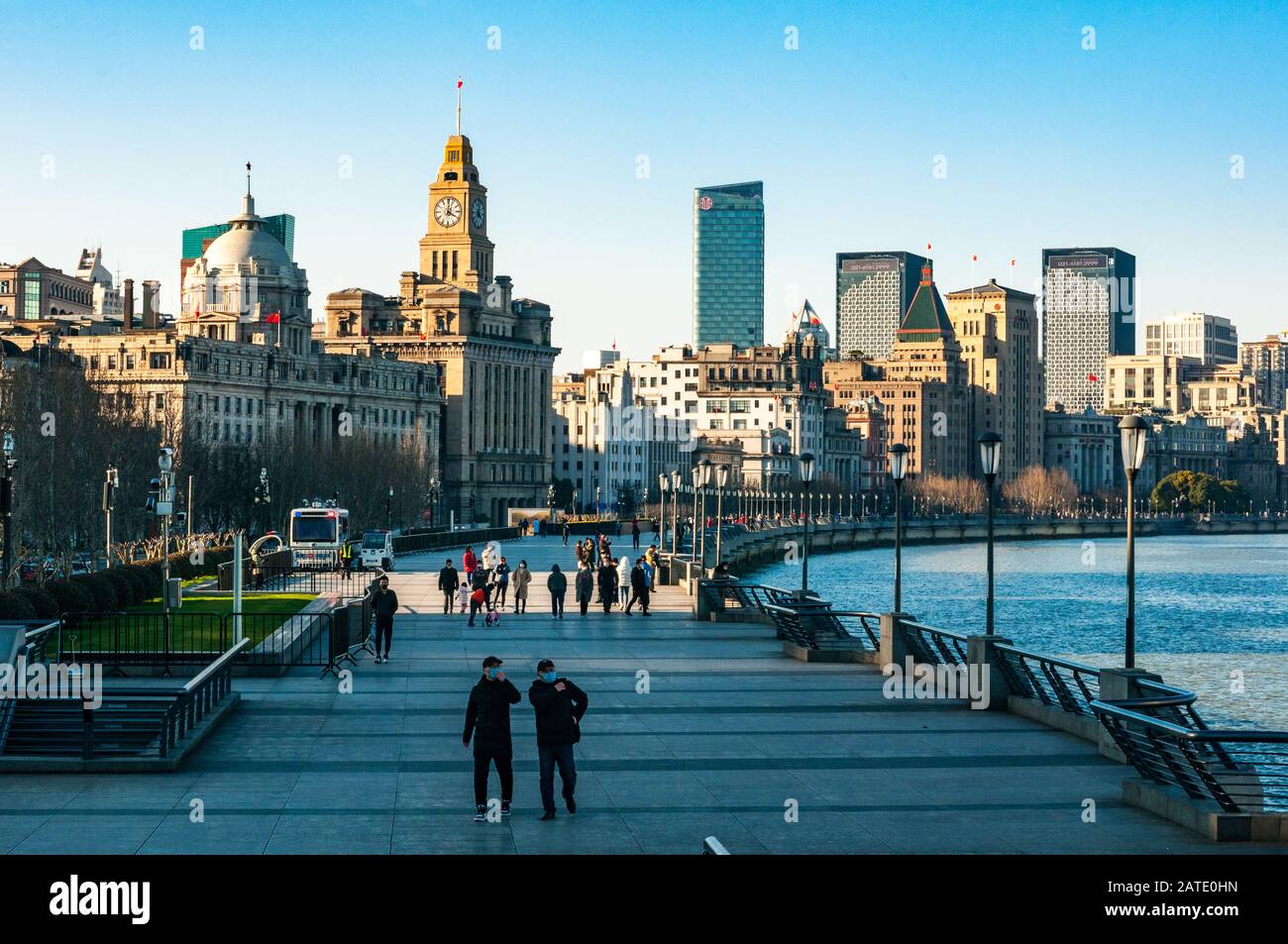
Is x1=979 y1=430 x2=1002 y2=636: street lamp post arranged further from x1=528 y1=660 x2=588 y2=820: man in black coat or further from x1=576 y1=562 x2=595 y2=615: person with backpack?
x1=576 y1=562 x2=595 y2=615: person with backpack

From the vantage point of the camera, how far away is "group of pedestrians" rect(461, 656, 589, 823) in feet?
60.5

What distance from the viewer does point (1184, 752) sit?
17.2 m

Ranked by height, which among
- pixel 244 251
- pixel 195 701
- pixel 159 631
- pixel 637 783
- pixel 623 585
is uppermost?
pixel 244 251

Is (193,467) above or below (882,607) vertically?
above

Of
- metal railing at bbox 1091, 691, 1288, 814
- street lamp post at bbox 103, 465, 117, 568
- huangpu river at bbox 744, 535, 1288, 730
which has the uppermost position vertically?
street lamp post at bbox 103, 465, 117, 568

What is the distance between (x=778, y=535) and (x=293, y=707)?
12257 cm

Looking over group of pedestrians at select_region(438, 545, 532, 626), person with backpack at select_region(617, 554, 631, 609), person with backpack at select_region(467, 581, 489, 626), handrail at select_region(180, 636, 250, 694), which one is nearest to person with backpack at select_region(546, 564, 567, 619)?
group of pedestrians at select_region(438, 545, 532, 626)

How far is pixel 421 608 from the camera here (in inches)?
1908

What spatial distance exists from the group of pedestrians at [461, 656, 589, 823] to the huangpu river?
90.6ft

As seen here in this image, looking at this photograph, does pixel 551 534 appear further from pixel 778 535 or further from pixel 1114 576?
pixel 1114 576

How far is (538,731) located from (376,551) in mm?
52395

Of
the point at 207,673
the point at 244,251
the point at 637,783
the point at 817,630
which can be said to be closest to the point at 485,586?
the point at 817,630

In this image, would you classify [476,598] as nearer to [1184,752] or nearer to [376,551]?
[1184,752]
